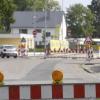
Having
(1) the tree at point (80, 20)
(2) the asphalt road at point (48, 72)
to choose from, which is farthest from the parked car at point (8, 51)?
(1) the tree at point (80, 20)

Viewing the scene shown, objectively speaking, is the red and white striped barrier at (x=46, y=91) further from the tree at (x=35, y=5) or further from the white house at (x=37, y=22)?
the tree at (x=35, y=5)

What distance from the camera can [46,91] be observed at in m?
10.2

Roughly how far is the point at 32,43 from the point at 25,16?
29685 mm

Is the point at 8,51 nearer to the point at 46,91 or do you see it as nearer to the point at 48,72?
the point at 48,72

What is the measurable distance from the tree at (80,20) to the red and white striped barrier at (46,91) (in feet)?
449

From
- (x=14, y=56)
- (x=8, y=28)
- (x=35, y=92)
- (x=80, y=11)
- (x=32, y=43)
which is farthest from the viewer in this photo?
(x=80, y=11)

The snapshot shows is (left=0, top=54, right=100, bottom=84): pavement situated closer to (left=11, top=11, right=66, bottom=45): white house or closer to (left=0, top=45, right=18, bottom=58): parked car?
(left=0, top=45, right=18, bottom=58): parked car

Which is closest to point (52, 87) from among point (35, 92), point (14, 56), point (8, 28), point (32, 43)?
point (35, 92)

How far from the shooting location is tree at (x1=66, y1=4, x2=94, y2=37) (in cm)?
14775

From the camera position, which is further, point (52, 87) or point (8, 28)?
point (8, 28)

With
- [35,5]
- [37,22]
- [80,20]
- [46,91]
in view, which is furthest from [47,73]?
[35,5]

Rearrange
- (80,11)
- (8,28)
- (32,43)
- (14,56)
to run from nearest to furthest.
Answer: (14,56), (32,43), (8,28), (80,11)

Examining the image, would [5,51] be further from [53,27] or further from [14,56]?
[53,27]

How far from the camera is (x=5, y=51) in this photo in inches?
2648
